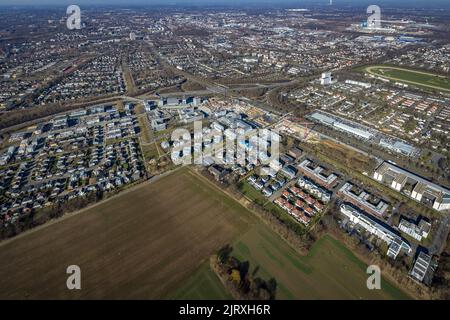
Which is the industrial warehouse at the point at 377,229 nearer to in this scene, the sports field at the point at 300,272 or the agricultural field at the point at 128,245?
the sports field at the point at 300,272

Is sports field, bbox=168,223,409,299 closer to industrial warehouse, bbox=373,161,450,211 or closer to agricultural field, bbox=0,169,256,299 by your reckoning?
agricultural field, bbox=0,169,256,299

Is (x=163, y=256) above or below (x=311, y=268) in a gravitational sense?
above

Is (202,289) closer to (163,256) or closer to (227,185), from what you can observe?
(163,256)

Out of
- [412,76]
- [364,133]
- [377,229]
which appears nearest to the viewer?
[377,229]

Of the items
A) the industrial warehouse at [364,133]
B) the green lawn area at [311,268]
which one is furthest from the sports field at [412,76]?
the green lawn area at [311,268]

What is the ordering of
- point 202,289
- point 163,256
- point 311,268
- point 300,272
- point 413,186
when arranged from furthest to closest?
1. point 413,186
2. point 163,256
3. point 311,268
4. point 300,272
5. point 202,289

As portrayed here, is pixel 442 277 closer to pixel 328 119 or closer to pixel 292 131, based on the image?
pixel 292 131

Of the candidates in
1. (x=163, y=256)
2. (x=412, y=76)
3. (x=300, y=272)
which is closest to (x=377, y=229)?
(x=300, y=272)
